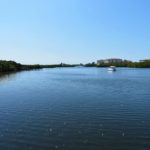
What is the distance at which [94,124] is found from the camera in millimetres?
18844

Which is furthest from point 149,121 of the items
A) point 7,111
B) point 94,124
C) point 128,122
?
point 7,111

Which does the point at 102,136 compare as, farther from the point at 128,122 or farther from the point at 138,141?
the point at 128,122

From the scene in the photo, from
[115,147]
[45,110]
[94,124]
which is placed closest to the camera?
[115,147]

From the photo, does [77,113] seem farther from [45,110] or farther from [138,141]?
[138,141]

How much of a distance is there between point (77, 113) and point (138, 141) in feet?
26.5

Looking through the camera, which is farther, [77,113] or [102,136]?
[77,113]

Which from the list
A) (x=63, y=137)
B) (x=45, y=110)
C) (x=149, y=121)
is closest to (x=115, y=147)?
(x=63, y=137)

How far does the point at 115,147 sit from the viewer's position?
14141 mm

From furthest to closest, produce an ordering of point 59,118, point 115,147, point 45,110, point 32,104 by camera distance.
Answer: point 32,104 → point 45,110 → point 59,118 → point 115,147

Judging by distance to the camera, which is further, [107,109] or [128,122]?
[107,109]

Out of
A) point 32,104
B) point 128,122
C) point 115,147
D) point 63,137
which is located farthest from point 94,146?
point 32,104

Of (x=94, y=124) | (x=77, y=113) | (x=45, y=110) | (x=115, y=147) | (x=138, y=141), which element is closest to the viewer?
Answer: (x=115, y=147)

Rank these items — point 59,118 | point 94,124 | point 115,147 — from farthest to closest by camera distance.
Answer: point 59,118
point 94,124
point 115,147

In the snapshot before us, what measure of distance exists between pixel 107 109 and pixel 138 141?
894 centimetres
